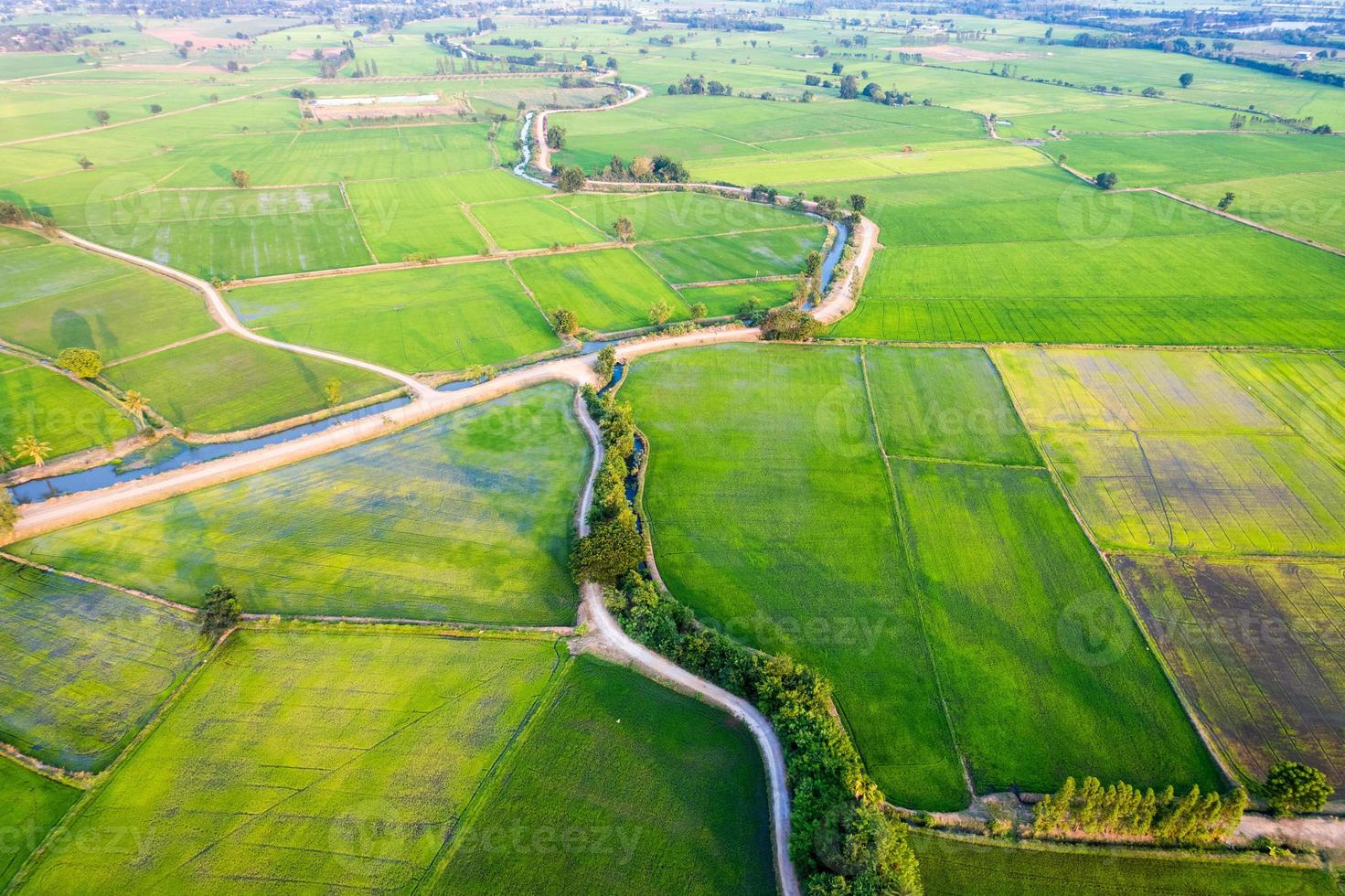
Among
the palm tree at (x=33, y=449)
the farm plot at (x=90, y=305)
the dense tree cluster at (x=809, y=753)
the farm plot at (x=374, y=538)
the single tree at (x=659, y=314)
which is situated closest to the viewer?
the dense tree cluster at (x=809, y=753)

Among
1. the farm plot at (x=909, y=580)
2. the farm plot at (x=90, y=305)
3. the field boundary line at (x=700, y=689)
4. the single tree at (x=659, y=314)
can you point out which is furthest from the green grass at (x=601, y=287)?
the farm plot at (x=90, y=305)

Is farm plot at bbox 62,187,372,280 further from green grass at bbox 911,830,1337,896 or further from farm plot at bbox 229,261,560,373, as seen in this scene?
green grass at bbox 911,830,1337,896

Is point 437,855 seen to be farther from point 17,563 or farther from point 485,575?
point 17,563

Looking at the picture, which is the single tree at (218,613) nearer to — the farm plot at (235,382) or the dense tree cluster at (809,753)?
the dense tree cluster at (809,753)

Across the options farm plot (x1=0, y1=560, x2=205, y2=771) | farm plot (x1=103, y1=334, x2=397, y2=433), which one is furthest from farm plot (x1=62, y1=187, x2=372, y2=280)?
farm plot (x1=0, y1=560, x2=205, y2=771)

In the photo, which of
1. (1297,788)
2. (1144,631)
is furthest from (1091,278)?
(1297,788)

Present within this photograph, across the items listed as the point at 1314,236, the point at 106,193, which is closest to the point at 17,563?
the point at 106,193

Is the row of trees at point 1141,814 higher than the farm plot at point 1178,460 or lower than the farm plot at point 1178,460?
lower
